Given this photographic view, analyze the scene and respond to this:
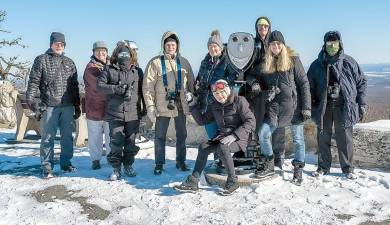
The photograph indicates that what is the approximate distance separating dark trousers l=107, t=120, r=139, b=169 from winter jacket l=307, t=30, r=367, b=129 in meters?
2.53

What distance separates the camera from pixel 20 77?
16219mm

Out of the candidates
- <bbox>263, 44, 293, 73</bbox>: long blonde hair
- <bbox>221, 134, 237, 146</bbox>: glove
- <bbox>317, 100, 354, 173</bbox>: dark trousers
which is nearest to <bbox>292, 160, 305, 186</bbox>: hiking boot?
<bbox>317, 100, 354, 173</bbox>: dark trousers

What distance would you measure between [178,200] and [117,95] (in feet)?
5.71

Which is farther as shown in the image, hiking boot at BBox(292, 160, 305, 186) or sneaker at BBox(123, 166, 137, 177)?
sneaker at BBox(123, 166, 137, 177)

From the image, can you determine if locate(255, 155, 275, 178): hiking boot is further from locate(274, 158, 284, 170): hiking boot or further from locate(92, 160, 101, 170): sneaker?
locate(92, 160, 101, 170): sneaker

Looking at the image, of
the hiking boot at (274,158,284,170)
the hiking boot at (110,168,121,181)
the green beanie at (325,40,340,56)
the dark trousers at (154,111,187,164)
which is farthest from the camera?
the hiking boot at (274,158,284,170)

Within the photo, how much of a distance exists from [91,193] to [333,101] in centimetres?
338

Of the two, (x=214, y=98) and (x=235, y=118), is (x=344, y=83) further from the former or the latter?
(x=214, y=98)

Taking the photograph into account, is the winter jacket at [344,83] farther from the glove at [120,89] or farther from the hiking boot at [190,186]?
the glove at [120,89]

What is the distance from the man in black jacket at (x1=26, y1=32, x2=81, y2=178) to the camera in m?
5.94

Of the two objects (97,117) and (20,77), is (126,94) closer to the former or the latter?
(97,117)

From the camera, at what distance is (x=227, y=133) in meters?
5.34

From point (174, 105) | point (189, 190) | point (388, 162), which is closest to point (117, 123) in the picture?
point (174, 105)

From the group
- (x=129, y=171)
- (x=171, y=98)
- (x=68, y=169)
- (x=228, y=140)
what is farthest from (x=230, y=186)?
(x=68, y=169)
